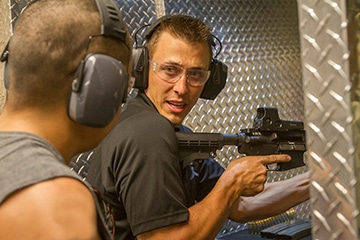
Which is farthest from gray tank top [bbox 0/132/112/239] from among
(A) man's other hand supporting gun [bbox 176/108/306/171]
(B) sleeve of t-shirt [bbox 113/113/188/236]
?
(A) man's other hand supporting gun [bbox 176/108/306/171]

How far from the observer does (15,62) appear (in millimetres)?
994

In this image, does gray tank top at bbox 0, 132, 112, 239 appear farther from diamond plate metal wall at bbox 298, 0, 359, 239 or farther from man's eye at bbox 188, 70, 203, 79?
man's eye at bbox 188, 70, 203, 79

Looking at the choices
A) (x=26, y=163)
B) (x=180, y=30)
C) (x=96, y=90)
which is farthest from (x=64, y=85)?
(x=180, y=30)

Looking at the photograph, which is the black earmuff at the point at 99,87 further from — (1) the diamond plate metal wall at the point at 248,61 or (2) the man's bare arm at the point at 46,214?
(1) the diamond plate metal wall at the point at 248,61

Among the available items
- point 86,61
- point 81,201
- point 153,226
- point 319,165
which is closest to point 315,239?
point 319,165

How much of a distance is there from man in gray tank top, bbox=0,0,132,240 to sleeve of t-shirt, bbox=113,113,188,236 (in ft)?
1.27

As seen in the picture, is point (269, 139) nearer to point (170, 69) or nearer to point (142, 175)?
point (170, 69)

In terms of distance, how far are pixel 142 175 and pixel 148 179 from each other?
0.07 feet

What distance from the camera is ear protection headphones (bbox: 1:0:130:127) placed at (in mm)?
941

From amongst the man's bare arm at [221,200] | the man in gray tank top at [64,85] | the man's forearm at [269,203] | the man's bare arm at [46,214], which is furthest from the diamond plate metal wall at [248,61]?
the man's bare arm at [46,214]

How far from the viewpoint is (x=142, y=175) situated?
143 cm

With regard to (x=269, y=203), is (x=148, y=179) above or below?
above

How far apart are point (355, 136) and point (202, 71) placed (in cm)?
104

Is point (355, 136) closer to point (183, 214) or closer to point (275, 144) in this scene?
point (183, 214)
